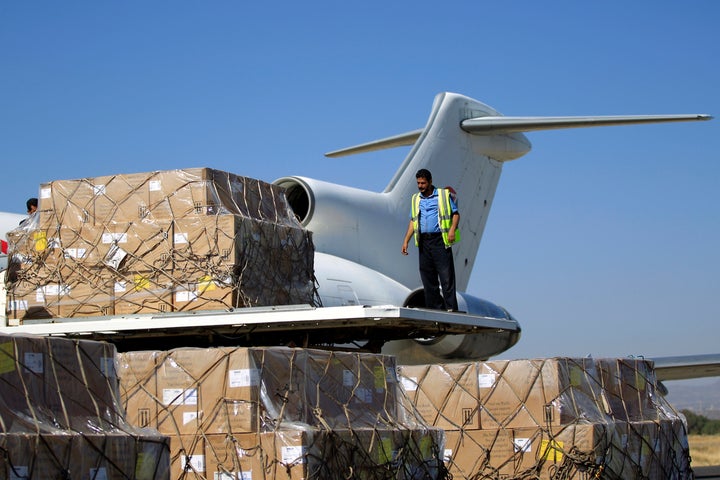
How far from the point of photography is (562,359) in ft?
31.5

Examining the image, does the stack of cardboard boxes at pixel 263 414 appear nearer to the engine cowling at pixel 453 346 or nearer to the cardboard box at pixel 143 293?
the cardboard box at pixel 143 293

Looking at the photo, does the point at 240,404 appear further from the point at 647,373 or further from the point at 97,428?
the point at 647,373

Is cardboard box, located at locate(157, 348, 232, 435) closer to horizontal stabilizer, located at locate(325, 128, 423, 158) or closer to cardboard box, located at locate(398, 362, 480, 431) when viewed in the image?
cardboard box, located at locate(398, 362, 480, 431)

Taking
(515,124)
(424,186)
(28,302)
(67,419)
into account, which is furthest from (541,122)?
(67,419)

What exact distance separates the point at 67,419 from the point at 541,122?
46.1 ft

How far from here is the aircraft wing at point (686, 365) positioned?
63.7ft

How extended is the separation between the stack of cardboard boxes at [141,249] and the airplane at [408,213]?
2.60 m

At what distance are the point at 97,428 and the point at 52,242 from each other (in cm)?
492

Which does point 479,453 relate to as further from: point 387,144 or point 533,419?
point 387,144

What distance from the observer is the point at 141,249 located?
414 inches

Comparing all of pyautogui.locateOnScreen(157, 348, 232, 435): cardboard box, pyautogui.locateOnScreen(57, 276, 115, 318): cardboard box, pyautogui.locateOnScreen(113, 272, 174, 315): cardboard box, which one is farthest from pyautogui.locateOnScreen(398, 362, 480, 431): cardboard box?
pyautogui.locateOnScreen(57, 276, 115, 318): cardboard box

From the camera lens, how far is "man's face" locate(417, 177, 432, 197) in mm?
11797

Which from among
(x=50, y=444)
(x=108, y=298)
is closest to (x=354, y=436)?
(x=50, y=444)

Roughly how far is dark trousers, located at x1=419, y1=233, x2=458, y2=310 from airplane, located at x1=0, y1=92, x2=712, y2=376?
1.63ft
